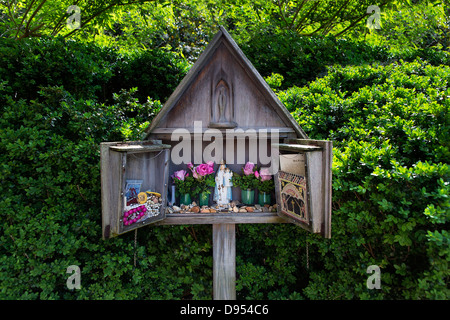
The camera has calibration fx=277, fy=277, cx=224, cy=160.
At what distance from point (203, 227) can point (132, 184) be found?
136 cm

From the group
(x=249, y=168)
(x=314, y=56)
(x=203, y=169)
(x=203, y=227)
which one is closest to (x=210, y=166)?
(x=203, y=169)

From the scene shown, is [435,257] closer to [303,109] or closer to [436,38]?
[303,109]

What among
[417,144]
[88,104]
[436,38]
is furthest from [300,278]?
[436,38]

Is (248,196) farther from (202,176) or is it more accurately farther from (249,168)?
(202,176)

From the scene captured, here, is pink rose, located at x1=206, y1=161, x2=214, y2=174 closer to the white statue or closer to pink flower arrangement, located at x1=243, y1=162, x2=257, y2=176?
the white statue

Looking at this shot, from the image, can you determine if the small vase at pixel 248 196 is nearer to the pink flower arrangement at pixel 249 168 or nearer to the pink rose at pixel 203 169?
the pink flower arrangement at pixel 249 168

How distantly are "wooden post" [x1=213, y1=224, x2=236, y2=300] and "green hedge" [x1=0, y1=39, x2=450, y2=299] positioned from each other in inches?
21.0

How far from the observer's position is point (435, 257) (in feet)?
6.76

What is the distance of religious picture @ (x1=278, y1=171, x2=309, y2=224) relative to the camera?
2.12 m

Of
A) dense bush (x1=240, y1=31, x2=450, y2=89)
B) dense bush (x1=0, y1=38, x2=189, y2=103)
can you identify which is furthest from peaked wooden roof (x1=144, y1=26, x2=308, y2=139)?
dense bush (x1=240, y1=31, x2=450, y2=89)

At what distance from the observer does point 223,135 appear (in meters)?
2.52

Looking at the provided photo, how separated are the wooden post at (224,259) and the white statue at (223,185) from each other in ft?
0.79
